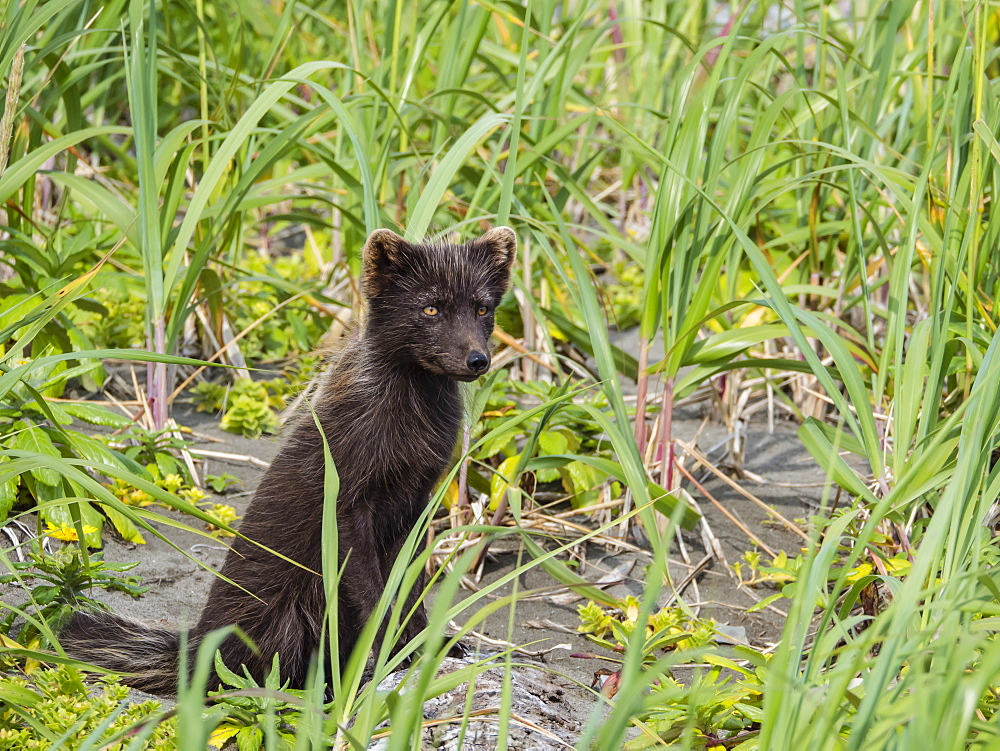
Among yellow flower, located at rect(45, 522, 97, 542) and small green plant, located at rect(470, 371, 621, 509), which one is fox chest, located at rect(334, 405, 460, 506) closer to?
small green plant, located at rect(470, 371, 621, 509)

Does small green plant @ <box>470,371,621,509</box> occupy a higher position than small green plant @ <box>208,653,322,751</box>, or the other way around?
small green plant @ <box>470,371,621,509</box>

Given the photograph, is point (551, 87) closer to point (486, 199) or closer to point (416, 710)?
point (486, 199)

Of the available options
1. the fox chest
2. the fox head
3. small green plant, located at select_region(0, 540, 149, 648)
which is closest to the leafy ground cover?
small green plant, located at select_region(0, 540, 149, 648)

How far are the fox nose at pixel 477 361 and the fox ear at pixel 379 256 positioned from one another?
43 cm

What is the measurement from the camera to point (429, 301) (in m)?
3.28

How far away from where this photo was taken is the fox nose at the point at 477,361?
10.2 feet

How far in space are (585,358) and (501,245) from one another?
1835 mm

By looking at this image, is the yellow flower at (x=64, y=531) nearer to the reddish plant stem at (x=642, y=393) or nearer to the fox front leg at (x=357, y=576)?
the fox front leg at (x=357, y=576)

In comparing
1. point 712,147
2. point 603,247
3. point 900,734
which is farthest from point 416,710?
point 603,247

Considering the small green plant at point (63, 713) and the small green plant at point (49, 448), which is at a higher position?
the small green plant at point (49, 448)

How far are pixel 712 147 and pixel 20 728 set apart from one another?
112 inches

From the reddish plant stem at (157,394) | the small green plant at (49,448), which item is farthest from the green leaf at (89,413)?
the reddish plant stem at (157,394)

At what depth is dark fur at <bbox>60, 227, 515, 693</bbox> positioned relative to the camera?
10.1ft

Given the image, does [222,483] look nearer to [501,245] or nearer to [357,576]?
[357,576]
